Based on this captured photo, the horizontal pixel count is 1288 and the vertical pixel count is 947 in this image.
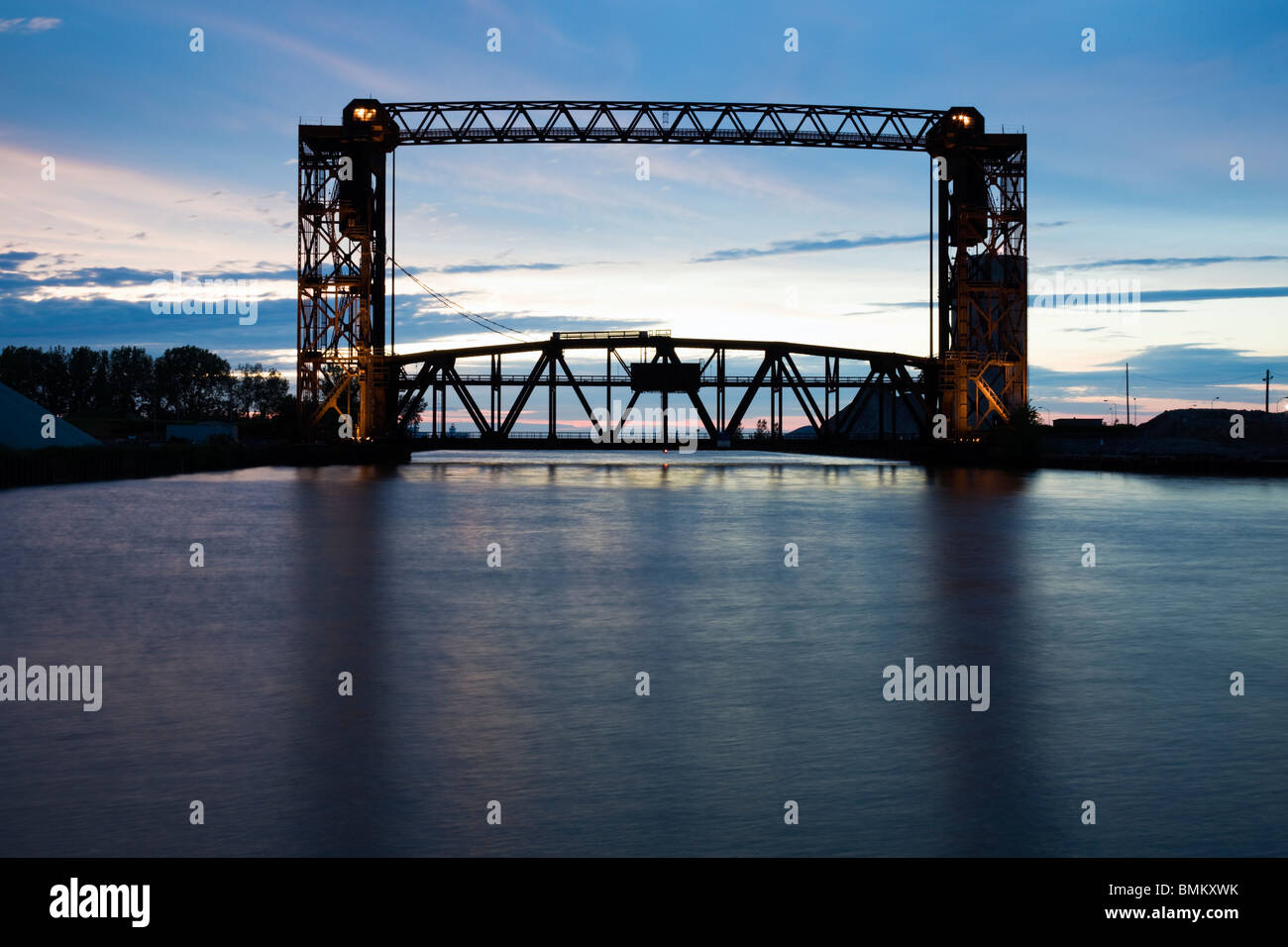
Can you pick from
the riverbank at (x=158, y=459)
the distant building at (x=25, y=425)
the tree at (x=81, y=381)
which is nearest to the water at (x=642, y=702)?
the riverbank at (x=158, y=459)

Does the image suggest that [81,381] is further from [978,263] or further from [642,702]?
[642,702]

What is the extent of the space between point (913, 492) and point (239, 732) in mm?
50792

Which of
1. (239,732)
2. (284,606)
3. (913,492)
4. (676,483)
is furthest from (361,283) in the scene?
(239,732)

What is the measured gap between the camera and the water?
8383 millimetres

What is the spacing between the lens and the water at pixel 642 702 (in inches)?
330

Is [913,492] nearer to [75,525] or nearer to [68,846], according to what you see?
[75,525]

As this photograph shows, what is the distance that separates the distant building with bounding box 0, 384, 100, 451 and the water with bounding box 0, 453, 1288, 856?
59.2 meters

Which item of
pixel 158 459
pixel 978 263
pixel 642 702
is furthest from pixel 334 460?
pixel 642 702

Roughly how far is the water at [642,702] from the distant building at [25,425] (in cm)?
5925

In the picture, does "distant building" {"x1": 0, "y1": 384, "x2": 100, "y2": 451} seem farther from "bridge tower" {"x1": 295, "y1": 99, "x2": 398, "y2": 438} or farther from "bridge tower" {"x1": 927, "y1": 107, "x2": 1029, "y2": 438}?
"bridge tower" {"x1": 927, "y1": 107, "x2": 1029, "y2": 438}

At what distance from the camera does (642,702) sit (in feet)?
40.8

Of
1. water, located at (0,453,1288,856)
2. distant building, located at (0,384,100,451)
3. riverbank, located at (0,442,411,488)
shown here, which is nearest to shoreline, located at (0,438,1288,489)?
riverbank, located at (0,442,411,488)

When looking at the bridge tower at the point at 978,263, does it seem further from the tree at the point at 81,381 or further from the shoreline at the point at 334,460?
the tree at the point at 81,381
